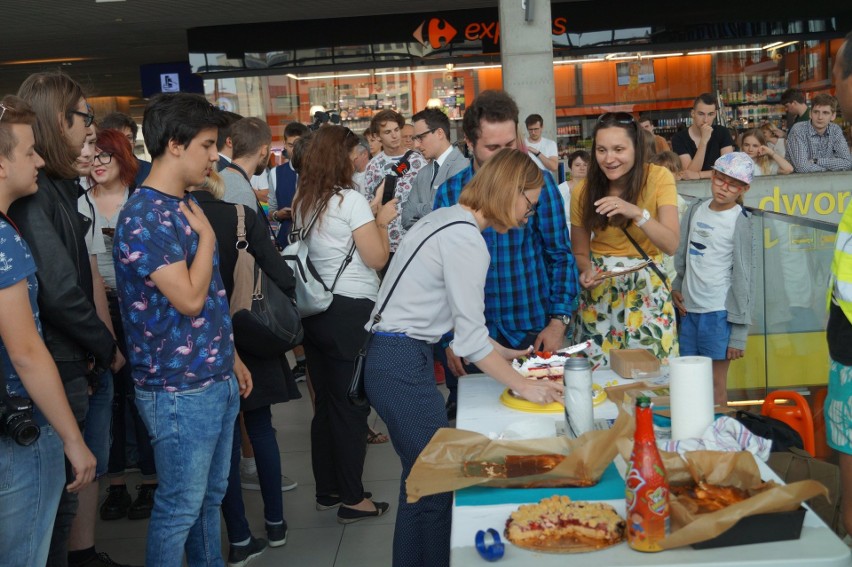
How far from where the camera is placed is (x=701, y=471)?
1901mm

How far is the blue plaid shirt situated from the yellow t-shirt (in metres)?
0.16

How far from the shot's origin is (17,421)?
208 cm

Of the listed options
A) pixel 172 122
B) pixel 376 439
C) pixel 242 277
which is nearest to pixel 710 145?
pixel 376 439

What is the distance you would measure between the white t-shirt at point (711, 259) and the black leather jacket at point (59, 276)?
2.97 metres

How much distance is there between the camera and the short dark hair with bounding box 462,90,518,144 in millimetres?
3354

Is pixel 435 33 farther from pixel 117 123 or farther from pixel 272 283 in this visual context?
pixel 272 283

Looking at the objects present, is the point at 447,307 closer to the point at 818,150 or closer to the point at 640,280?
the point at 640,280

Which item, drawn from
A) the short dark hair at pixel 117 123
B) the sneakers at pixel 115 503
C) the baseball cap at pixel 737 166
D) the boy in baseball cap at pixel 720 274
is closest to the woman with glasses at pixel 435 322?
the sneakers at pixel 115 503

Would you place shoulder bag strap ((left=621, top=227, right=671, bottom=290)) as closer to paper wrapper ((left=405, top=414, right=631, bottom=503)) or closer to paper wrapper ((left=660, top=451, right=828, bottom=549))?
paper wrapper ((left=405, top=414, right=631, bottom=503))

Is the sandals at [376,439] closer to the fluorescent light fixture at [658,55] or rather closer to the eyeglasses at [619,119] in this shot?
the eyeglasses at [619,119]

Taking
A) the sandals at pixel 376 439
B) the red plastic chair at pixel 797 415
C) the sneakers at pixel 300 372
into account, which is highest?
the red plastic chair at pixel 797 415

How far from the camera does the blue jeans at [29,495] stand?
82.9 inches

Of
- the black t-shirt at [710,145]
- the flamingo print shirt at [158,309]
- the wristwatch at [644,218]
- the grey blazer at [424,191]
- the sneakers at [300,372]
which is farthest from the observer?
A: the black t-shirt at [710,145]

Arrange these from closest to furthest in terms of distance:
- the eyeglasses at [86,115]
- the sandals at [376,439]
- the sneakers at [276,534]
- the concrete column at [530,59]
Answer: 1. the eyeglasses at [86,115]
2. the sneakers at [276,534]
3. the sandals at [376,439]
4. the concrete column at [530,59]
